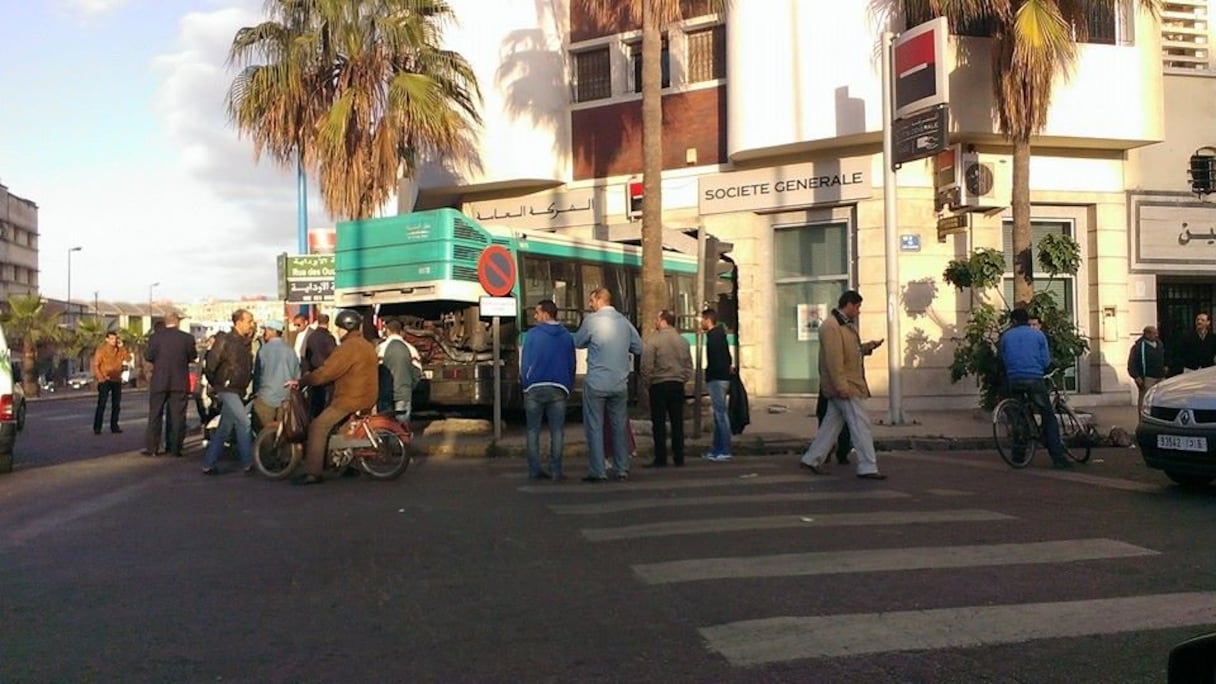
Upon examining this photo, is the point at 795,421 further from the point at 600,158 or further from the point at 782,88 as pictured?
the point at 600,158

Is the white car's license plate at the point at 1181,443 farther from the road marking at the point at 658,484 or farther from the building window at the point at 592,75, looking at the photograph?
the building window at the point at 592,75

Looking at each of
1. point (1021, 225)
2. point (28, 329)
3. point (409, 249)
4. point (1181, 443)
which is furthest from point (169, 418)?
point (28, 329)

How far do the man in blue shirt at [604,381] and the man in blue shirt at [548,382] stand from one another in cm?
20

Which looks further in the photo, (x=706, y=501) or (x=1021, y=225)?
(x=1021, y=225)

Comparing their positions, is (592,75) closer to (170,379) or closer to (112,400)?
(112,400)

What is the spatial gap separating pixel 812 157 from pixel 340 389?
1211cm

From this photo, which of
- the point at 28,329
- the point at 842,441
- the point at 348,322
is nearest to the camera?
the point at 348,322

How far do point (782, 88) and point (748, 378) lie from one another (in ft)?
18.5

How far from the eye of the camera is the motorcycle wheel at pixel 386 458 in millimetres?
10406

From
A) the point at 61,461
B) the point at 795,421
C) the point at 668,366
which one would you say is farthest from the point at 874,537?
the point at 61,461

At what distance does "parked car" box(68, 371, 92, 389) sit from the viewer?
206ft

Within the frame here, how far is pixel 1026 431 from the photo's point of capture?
11125mm

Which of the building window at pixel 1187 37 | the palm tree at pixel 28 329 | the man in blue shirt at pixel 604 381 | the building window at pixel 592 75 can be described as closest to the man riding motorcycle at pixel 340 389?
the man in blue shirt at pixel 604 381

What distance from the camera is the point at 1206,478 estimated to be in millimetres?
8898
